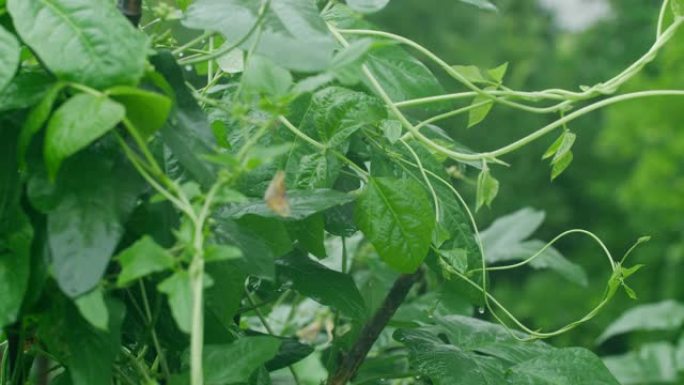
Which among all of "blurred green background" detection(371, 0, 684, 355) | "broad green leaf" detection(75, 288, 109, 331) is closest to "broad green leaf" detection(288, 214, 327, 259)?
"broad green leaf" detection(75, 288, 109, 331)

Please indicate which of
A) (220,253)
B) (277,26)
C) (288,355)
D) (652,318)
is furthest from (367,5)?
(652,318)

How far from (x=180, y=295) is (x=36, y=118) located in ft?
0.37

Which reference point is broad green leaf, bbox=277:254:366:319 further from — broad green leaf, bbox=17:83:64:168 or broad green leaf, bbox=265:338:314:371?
broad green leaf, bbox=17:83:64:168

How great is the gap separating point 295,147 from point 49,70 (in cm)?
20

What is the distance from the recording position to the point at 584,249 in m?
7.75

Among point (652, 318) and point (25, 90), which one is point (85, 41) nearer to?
point (25, 90)

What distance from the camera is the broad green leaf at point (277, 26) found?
47cm

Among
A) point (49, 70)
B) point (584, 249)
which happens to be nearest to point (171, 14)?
point (49, 70)

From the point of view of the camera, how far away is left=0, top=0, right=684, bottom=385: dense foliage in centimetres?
45

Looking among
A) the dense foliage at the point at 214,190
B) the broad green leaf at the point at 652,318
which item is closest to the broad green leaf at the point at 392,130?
the dense foliage at the point at 214,190

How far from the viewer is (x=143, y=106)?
17.9 inches

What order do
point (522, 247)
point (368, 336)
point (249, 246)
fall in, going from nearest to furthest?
point (249, 246) < point (368, 336) < point (522, 247)

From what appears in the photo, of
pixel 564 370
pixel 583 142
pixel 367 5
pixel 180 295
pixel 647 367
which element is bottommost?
pixel 583 142

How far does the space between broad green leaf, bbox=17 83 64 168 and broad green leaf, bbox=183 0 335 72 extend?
0.28ft
